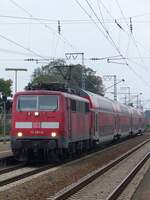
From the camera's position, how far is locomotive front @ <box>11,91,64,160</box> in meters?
24.8

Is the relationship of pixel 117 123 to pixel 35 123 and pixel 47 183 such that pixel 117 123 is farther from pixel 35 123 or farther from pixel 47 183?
pixel 47 183

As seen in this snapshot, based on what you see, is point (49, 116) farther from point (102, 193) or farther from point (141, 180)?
point (102, 193)

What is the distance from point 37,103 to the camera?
25.4 m

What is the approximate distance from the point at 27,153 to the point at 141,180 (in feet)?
22.6

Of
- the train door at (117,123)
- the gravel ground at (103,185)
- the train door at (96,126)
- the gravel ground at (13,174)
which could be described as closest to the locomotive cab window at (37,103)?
the gravel ground at (13,174)

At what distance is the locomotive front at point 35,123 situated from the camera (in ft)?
81.2

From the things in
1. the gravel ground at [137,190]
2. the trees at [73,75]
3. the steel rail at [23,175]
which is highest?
the trees at [73,75]

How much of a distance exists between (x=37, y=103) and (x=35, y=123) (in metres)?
0.90

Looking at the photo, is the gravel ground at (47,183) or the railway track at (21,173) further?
the railway track at (21,173)

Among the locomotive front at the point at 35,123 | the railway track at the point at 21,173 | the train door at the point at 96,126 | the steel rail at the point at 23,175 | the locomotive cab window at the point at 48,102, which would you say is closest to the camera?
the steel rail at the point at 23,175

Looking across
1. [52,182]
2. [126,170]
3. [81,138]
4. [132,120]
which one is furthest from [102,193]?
[132,120]

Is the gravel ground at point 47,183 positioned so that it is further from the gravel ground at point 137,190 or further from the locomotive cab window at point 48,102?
the locomotive cab window at point 48,102

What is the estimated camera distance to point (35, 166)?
25.3 m

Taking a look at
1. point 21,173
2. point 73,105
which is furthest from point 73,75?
point 21,173
